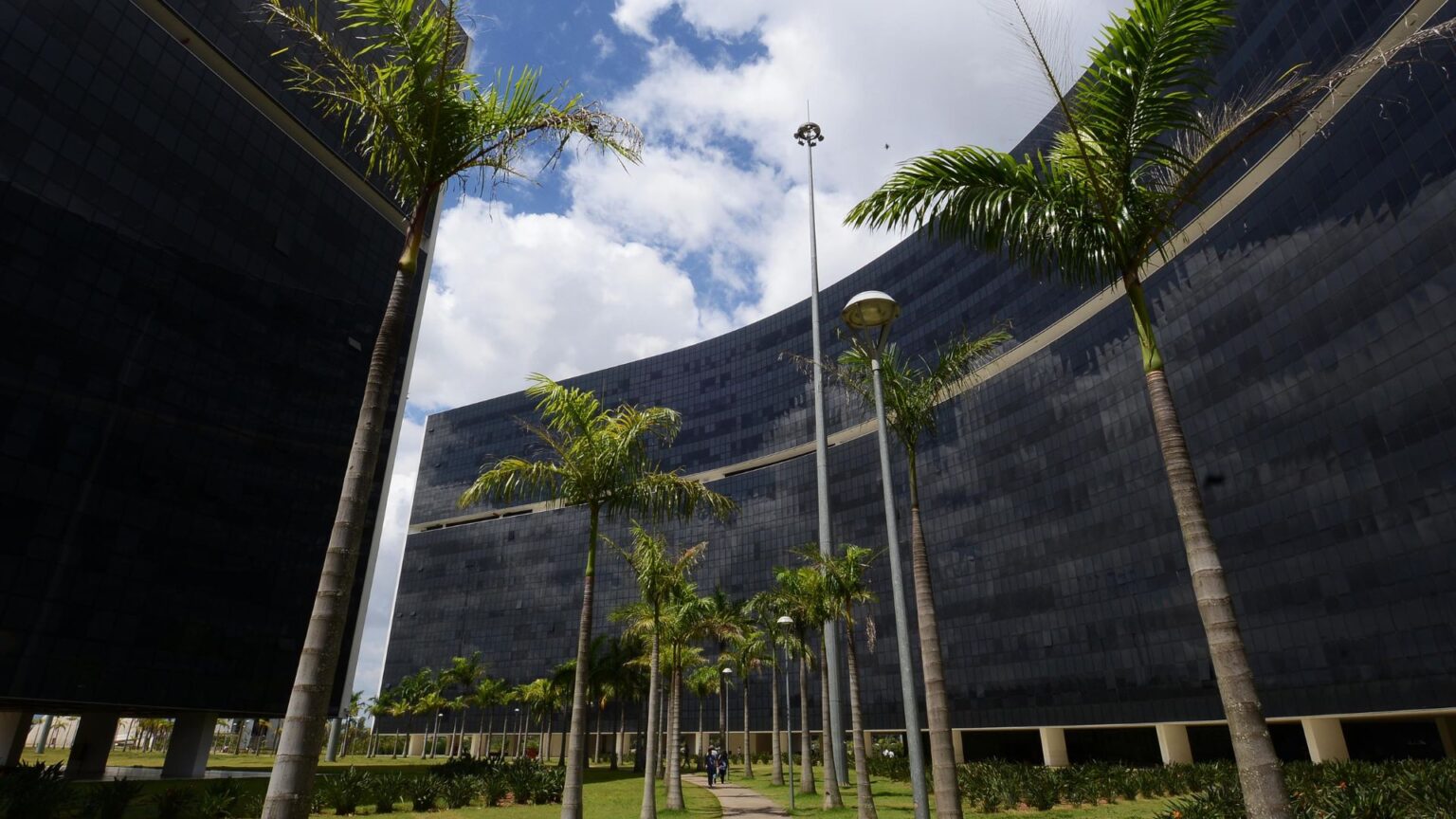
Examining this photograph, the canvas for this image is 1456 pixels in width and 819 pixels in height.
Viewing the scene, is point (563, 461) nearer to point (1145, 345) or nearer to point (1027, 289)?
point (1145, 345)

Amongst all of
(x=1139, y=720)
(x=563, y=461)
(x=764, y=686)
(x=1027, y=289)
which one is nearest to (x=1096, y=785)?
(x=563, y=461)

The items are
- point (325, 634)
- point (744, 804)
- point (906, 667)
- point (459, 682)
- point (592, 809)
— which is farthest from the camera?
point (459, 682)

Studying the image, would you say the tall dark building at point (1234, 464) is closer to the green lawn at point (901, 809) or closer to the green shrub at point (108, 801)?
the green lawn at point (901, 809)

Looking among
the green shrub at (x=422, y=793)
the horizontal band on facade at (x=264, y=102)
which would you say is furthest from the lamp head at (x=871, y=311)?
the horizontal band on facade at (x=264, y=102)

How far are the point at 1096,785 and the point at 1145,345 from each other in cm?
2453

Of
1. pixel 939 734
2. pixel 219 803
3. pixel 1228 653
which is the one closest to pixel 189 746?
pixel 219 803

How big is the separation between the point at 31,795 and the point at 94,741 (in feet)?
110

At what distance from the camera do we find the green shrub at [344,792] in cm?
2450

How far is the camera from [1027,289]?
245 feet

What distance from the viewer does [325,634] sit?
727 centimetres

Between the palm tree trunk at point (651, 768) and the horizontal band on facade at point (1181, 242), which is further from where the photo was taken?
the horizontal band on facade at point (1181, 242)

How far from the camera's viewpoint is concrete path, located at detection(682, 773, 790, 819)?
1060 inches

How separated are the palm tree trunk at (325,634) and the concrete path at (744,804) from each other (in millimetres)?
22221

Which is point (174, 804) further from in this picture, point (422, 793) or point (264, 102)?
point (264, 102)
